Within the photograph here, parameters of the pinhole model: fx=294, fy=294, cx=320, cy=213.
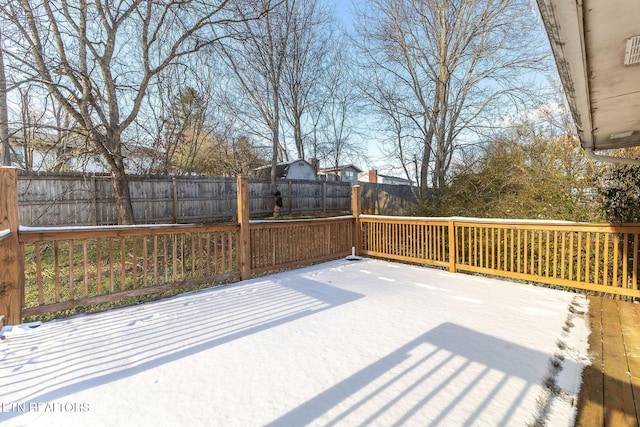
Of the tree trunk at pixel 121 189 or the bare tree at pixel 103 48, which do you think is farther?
the tree trunk at pixel 121 189

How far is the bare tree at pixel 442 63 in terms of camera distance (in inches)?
292

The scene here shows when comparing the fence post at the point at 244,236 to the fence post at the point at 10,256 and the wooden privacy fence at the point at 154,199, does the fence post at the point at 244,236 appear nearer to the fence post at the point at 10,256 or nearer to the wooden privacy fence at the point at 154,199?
the fence post at the point at 10,256

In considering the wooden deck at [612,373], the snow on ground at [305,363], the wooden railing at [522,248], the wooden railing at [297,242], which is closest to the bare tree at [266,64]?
the wooden railing at [297,242]

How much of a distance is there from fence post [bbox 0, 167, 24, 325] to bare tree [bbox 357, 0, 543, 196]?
24.1ft

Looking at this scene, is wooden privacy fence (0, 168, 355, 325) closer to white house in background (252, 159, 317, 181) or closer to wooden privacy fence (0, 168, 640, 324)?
wooden privacy fence (0, 168, 640, 324)

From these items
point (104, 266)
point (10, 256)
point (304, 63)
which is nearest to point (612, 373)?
point (10, 256)

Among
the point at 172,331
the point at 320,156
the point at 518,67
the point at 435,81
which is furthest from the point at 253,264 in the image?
the point at 320,156

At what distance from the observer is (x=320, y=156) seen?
670 inches

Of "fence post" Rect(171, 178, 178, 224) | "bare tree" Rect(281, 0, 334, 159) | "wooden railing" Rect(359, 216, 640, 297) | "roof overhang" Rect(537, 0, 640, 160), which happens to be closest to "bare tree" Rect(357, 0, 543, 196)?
"wooden railing" Rect(359, 216, 640, 297)

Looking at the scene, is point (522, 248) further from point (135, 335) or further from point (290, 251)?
point (135, 335)

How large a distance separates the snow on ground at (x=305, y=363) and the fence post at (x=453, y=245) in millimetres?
1153

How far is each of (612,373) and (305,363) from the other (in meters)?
1.99

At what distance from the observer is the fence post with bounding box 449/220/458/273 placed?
14.8ft

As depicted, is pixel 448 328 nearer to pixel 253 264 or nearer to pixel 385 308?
pixel 385 308
